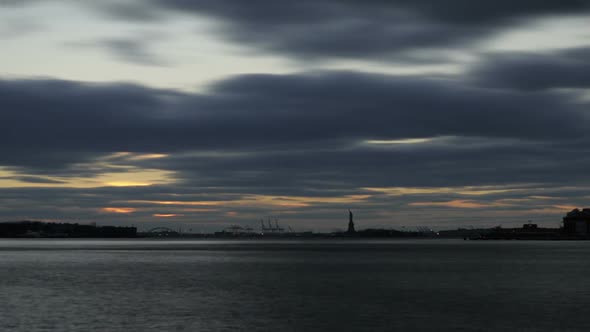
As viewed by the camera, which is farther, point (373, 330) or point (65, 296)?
point (65, 296)

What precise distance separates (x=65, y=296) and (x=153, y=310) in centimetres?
1789

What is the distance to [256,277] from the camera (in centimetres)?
11869

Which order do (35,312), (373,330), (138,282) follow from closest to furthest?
(373,330) → (35,312) → (138,282)

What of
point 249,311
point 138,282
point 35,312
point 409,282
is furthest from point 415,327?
point 138,282

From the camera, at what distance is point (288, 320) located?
63156mm

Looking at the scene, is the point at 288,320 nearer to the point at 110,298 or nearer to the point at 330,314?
the point at 330,314

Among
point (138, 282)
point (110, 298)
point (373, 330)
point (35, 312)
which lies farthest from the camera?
point (138, 282)

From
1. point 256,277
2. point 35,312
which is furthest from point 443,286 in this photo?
point 35,312

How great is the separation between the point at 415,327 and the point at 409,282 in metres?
49.0

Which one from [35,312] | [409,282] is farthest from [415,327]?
[409,282]

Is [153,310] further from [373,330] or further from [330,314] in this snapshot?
[373,330]

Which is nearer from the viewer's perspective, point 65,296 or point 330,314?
point 330,314

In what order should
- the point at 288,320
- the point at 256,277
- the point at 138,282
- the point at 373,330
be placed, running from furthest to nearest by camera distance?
the point at 256,277 < the point at 138,282 < the point at 288,320 < the point at 373,330

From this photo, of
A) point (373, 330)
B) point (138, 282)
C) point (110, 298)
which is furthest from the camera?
point (138, 282)
